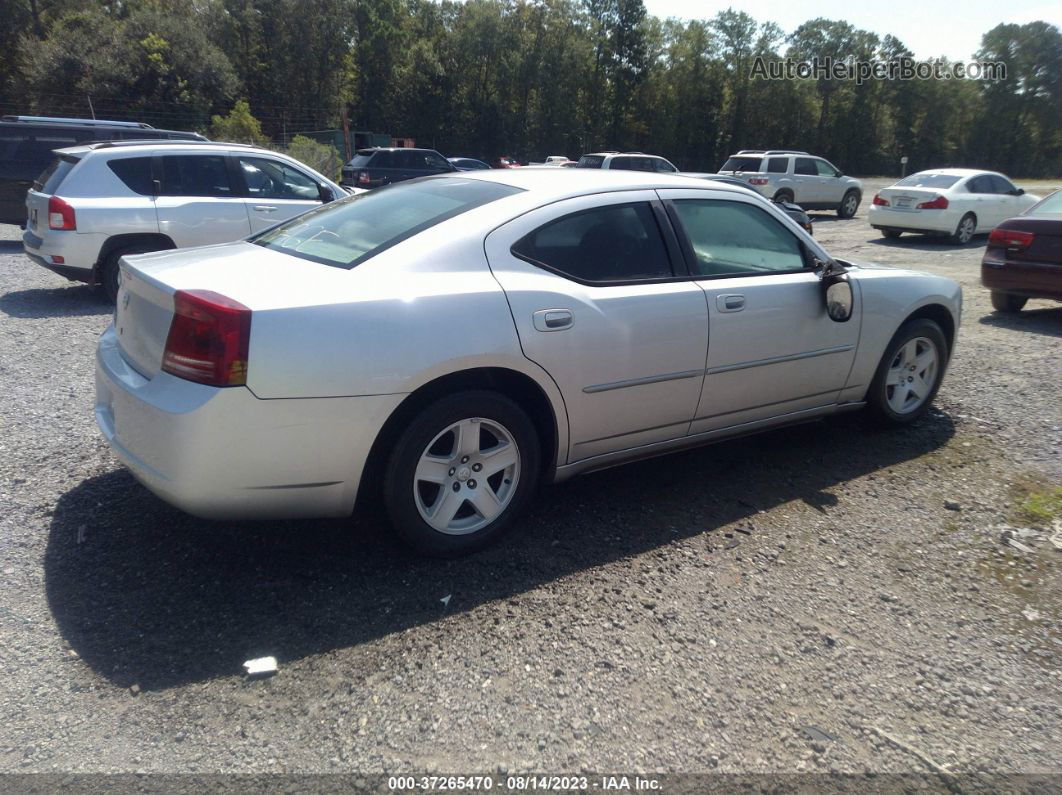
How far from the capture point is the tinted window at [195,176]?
8758 millimetres

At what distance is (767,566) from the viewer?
3658 millimetres

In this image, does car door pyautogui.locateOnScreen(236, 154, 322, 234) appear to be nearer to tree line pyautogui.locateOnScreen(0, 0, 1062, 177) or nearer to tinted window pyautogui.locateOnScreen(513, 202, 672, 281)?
tinted window pyautogui.locateOnScreen(513, 202, 672, 281)

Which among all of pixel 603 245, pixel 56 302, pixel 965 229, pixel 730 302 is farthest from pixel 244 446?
pixel 965 229

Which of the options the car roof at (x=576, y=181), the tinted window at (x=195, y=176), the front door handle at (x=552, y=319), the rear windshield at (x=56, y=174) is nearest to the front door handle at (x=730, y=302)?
the car roof at (x=576, y=181)

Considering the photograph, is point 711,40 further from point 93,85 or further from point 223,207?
point 223,207

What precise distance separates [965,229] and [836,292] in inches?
559

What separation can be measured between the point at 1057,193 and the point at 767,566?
7.99m

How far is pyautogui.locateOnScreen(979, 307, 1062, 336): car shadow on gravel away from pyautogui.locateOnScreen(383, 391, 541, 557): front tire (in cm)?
724

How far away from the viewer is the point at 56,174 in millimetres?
8711

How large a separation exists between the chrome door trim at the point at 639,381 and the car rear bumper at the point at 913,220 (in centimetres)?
1450

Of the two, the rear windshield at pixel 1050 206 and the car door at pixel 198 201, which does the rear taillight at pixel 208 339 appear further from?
the rear windshield at pixel 1050 206

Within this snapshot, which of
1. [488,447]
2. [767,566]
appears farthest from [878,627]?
[488,447]

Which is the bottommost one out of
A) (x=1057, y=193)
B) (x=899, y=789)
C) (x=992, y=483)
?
(x=899, y=789)

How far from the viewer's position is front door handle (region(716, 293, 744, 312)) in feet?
13.6
